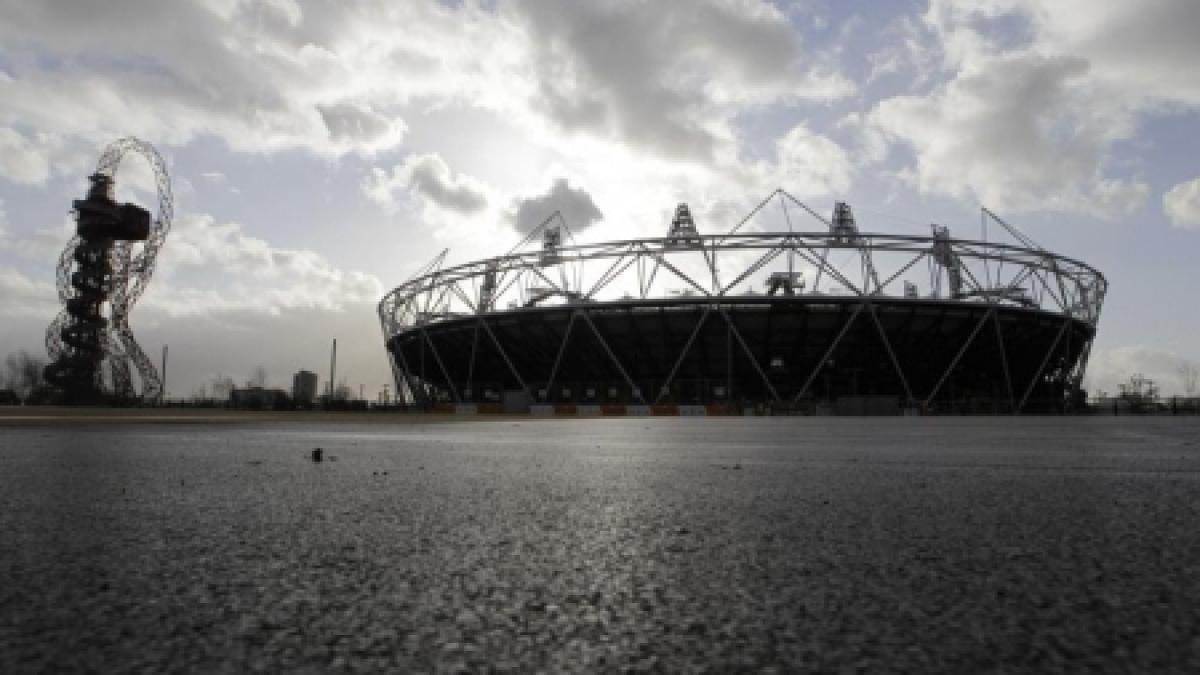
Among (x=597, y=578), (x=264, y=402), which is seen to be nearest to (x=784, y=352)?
(x=264, y=402)

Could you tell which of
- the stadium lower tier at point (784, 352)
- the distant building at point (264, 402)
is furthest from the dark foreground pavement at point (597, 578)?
the distant building at point (264, 402)

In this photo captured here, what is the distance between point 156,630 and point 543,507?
150cm

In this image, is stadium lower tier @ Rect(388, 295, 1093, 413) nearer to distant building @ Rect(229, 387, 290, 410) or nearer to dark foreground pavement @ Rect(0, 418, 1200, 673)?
distant building @ Rect(229, 387, 290, 410)

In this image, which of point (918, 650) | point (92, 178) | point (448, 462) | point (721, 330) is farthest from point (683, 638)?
point (92, 178)

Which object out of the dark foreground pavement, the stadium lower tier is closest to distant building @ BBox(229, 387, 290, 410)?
the stadium lower tier

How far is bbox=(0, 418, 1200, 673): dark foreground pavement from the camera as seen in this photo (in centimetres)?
86

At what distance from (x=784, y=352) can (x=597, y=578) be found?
160ft

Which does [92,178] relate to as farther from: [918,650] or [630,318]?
[918,650]

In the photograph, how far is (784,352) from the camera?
48.8m

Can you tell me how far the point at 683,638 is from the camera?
3.01ft

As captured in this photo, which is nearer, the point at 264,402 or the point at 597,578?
the point at 597,578

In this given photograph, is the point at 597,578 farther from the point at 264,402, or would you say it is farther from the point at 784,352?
the point at 264,402

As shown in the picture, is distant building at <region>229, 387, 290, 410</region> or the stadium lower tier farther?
distant building at <region>229, 387, 290, 410</region>

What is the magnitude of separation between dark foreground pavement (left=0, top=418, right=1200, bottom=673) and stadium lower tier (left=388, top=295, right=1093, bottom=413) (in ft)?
141
